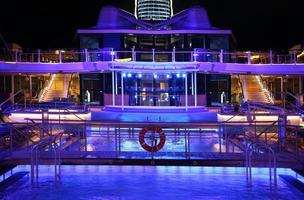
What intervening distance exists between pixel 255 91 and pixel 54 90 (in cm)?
1474

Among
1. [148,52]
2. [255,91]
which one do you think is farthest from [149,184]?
[255,91]

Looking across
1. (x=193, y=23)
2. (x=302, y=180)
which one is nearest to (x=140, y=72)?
(x=193, y=23)

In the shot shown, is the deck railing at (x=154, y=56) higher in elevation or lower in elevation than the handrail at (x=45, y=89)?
higher

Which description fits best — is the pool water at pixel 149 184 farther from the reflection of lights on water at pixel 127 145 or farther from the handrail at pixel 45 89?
the handrail at pixel 45 89

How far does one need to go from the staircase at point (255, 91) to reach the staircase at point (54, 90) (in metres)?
13.2

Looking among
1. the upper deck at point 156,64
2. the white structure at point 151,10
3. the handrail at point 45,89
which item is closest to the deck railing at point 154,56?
the upper deck at point 156,64

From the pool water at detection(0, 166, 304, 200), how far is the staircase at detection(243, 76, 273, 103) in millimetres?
18923

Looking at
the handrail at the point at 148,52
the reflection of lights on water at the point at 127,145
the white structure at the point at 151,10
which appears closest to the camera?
the reflection of lights on water at the point at 127,145

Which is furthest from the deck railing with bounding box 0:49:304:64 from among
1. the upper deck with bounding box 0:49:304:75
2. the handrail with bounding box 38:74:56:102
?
the handrail with bounding box 38:74:56:102

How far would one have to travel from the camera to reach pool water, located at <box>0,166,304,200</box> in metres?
9.45

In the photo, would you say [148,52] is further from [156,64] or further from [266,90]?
[266,90]

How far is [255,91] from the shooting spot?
31.8m

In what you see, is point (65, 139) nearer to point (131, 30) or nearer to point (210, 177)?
point (210, 177)

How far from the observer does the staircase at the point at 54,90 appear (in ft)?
102
